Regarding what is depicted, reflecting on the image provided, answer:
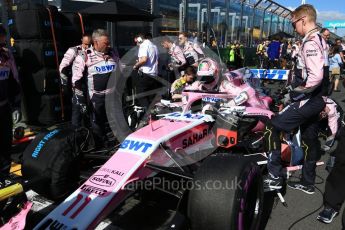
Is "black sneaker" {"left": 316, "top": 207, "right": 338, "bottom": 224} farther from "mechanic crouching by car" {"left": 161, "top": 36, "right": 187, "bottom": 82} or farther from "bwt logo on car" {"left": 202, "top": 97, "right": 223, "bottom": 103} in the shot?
"mechanic crouching by car" {"left": 161, "top": 36, "right": 187, "bottom": 82}

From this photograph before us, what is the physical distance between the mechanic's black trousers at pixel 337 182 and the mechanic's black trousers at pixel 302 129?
43 cm

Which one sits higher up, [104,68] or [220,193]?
[104,68]

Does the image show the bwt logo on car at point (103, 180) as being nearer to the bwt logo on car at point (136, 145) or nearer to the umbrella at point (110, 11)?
the bwt logo on car at point (136, 145)

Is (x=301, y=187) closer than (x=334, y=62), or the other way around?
(x=301, y=187)

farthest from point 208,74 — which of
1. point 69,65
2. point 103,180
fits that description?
point 103,180

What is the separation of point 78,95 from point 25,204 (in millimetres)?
2784

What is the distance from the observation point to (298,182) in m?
4.18

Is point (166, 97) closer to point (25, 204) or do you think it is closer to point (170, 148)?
point (170, 148)

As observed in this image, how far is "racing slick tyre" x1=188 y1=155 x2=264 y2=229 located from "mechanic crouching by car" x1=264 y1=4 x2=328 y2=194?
1113 millimetres

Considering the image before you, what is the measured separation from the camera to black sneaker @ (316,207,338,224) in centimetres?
335

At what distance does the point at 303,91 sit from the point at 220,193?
5.37 feet

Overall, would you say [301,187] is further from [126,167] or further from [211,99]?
[126,167]

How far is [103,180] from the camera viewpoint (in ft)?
9.12

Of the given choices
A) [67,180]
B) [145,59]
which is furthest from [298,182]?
[145,59]
